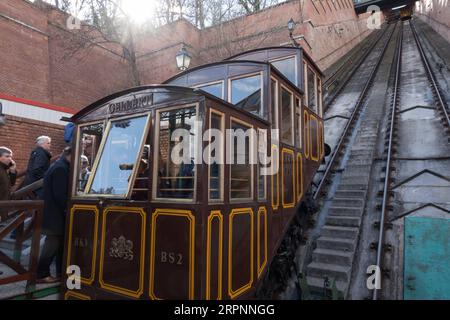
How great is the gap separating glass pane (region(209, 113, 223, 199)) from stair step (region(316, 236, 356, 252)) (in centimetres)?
274

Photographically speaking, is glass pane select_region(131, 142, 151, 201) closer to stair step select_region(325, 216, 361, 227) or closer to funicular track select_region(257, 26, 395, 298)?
funicular track select_region(257, 26, 395, 298)

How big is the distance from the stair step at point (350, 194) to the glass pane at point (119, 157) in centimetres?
449

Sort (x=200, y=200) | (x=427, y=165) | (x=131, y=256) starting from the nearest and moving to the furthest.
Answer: (x=200, y=200)
(x=131, y=256)
(x=427, y=165)

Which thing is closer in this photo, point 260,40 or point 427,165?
point 427,165

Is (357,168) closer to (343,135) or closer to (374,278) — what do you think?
(343,135)

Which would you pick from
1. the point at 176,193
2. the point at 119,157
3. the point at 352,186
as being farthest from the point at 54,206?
the point at 352,186

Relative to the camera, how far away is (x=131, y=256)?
10.8ft

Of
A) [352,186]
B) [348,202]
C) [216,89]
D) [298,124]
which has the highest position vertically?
[216,89]

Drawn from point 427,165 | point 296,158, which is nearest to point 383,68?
point 427,165

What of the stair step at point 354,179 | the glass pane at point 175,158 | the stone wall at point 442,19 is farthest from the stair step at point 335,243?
the stone wall at point 442,19

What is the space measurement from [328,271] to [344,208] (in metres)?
1.67

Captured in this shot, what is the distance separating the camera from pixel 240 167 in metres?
3.64
